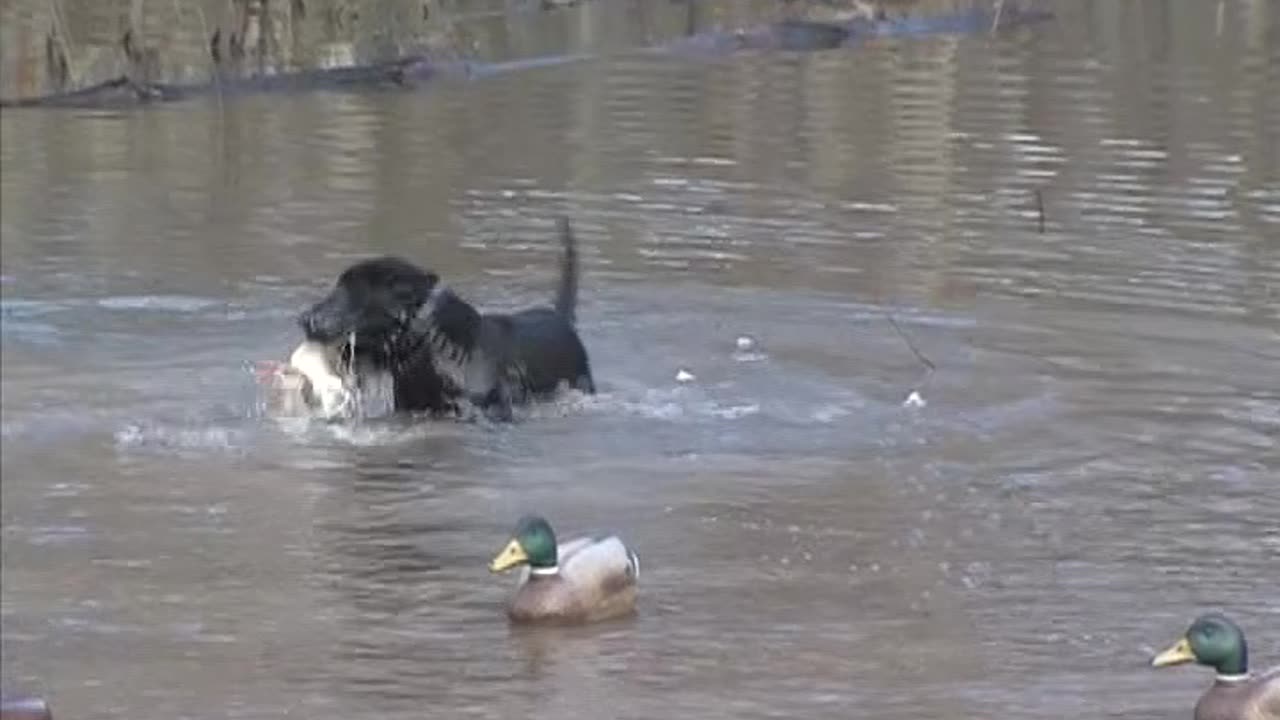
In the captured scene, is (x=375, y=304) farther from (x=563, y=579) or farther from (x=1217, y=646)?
(x=1217, y=646)

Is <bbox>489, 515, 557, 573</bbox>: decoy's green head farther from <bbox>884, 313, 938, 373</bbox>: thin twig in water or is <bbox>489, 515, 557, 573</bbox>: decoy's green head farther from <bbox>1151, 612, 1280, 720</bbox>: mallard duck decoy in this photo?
<bbox>884, 313, 938, 373</bbox>: thin twig in water

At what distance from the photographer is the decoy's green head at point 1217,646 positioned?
7.47m

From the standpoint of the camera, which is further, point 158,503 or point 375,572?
point 158,503

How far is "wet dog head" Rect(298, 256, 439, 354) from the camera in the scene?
1142 cm

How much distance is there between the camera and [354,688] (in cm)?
783

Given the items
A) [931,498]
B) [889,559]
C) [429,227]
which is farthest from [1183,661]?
[429,227]

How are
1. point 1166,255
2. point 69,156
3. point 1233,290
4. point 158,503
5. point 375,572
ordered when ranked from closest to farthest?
point 375,572 → point 158,503 → point 1233,290 → point 1166,255 → point 69,156

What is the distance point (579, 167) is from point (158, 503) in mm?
8407

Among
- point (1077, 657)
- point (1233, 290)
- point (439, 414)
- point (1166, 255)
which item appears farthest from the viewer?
point (1166, 255)

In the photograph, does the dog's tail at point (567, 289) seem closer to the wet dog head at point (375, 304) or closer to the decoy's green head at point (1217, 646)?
the wet dog head at point (375, 304)

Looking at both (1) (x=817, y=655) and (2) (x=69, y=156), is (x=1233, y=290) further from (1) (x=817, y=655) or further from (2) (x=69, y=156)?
(2) (x=69, y=156)

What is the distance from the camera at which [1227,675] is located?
24.5 ft

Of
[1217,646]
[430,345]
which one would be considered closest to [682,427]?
[430,345]

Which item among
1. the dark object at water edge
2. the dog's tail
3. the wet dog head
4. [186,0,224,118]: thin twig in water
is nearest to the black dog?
the wet dog head
